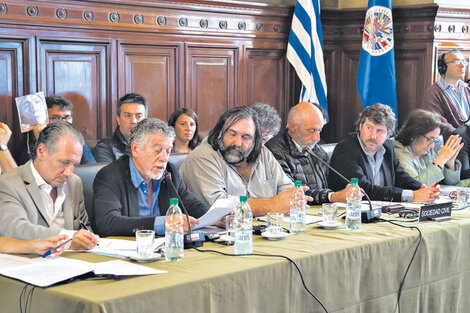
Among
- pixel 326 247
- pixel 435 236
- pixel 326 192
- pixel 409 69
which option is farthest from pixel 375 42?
pixel 326 247

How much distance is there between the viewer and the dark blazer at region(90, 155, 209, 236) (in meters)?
2.85

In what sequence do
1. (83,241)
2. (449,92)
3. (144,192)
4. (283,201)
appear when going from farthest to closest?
1. (449,92)
2. (283,201)
3. (144,192)
4. (83,241)

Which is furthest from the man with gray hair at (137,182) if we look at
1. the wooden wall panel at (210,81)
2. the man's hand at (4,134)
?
the wooden wall panel at (210,81)

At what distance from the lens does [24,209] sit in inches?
106

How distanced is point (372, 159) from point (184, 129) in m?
1.54

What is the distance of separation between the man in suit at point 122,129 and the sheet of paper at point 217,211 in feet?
6.20

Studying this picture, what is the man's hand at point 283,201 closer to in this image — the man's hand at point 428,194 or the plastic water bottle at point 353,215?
the plastic water bottle at point 353,215

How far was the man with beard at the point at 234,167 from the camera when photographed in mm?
3408

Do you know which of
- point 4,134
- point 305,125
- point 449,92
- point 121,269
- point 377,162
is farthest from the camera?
point 449,92

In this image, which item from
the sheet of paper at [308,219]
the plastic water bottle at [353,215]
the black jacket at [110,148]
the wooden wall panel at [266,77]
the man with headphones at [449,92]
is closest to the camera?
the plastic water bottle at [353,215]

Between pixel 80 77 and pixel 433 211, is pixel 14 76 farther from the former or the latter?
pixel 433 211

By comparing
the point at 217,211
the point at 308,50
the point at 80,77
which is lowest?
the point at 217,211

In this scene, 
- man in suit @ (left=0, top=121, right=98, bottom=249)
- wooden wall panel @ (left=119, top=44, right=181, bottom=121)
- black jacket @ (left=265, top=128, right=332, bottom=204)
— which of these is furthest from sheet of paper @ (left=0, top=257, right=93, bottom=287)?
wooden wall panel @ (left=119, top=44, right=181, bottom=121)

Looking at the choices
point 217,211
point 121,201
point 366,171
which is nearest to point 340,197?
point 366,171
